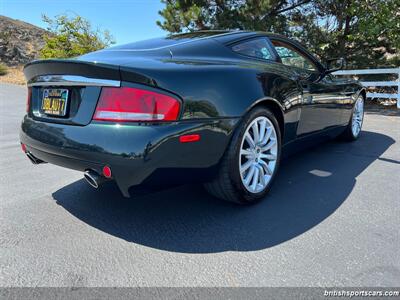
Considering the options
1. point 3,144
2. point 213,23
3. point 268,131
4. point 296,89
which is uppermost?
point 213,23

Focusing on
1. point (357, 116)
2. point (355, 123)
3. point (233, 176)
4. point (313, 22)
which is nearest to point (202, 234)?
point (233, 176)

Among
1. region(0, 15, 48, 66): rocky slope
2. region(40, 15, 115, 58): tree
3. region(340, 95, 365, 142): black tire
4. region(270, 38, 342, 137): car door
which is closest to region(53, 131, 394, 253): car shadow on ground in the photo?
region(270, 38, 342, 137): car door

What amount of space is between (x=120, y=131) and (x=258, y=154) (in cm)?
117

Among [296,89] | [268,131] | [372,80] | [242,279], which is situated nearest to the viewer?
[242,279]

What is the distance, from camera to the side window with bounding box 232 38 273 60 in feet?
8.95

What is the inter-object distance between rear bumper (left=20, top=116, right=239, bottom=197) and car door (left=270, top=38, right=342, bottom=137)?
1.24 meters

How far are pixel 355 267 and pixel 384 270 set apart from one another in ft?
0.46

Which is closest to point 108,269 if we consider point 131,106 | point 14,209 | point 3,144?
point 131,106

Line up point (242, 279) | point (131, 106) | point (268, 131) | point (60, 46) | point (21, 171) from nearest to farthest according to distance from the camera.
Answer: point (242, 279), point (131, 106), point (268, 131), point (21, 171), point (60, 46)

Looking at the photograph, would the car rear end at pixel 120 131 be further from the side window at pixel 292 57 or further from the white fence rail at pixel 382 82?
the white fence rail at pixel 382 82

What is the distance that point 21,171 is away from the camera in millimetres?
3400

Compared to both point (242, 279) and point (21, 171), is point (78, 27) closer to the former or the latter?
point (21, 171)

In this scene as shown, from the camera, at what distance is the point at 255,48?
287 centimetres

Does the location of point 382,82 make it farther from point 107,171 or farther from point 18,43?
point 18,43
